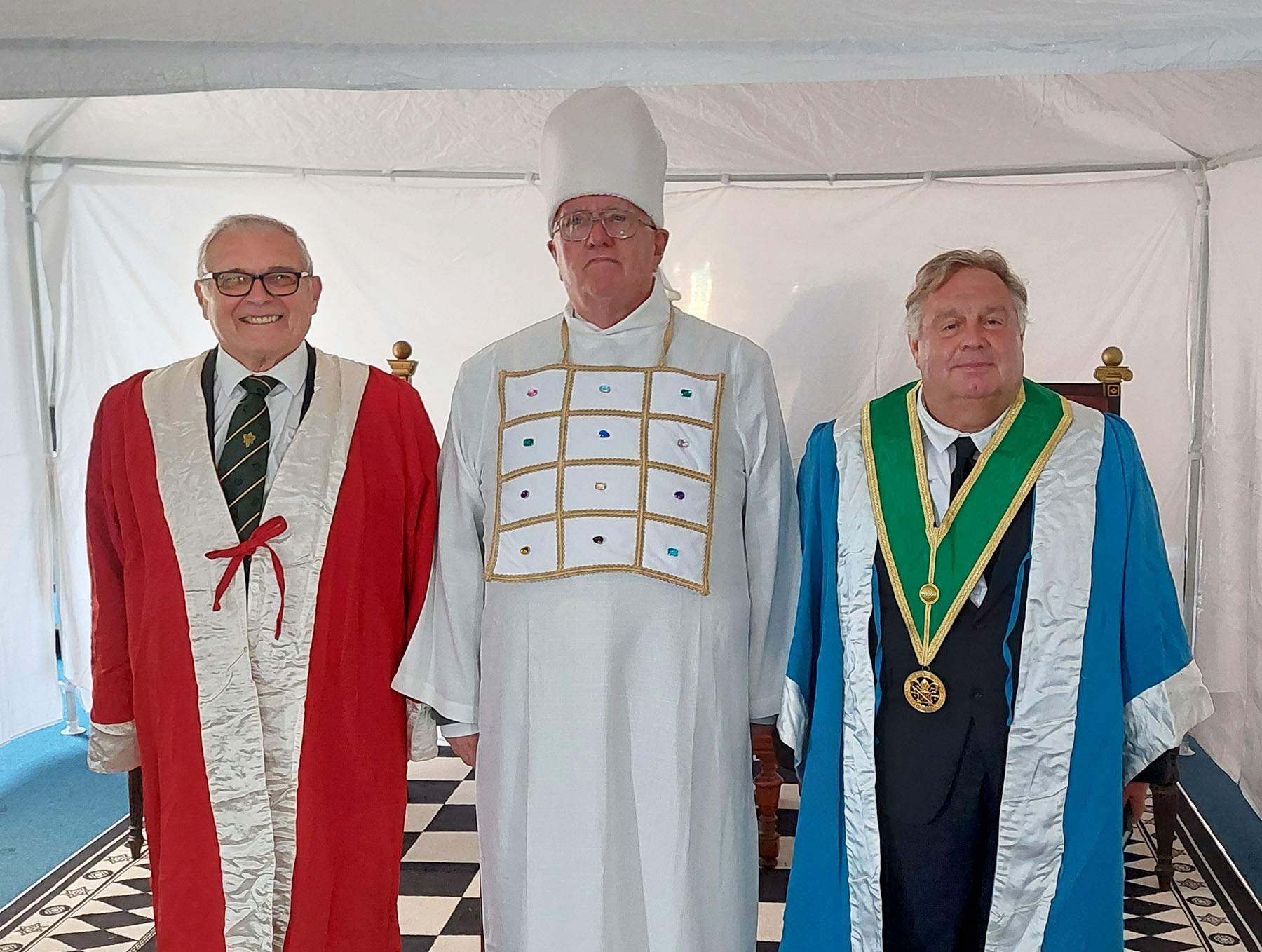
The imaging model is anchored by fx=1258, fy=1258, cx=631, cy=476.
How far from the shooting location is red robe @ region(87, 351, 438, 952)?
2.18 m

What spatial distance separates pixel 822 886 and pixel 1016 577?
0.61m

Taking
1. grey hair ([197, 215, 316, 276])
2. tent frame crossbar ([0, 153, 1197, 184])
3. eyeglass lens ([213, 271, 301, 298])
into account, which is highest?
tent frame crossbar ([0, 153, 1197, 184])

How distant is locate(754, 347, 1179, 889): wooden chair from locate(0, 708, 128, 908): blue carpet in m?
2.04

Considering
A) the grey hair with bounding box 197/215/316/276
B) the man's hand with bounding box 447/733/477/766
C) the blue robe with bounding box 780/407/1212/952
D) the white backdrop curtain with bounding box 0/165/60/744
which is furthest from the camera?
the white backdrop curtain with bounding box 0/165/60/744

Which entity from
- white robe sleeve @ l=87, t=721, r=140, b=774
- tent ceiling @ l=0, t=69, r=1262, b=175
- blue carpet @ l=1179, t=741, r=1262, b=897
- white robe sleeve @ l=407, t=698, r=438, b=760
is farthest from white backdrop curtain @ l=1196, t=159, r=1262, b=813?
white robe sleeve @ l=87, t=721, r=140, b=774

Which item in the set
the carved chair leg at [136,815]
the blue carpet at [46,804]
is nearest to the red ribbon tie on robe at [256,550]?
the carved chair leg at [136,815]

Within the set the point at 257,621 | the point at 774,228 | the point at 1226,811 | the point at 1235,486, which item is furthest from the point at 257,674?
the point at 1226,811

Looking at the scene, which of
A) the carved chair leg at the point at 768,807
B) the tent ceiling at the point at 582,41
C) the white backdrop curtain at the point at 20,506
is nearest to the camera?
the tent ceiling at the point at 582,41

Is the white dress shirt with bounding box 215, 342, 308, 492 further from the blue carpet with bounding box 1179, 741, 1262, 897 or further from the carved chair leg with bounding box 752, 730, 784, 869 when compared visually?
the blue carpet with bounding box 1179, 741, 1262, 897

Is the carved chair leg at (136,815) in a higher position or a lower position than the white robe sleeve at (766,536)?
lower

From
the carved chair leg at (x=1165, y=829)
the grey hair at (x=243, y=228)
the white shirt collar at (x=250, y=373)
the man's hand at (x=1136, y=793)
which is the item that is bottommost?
the carved chair leg at (x=1165, y=829)

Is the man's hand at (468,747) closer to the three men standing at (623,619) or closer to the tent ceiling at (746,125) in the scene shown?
the three men standing at (623,619)

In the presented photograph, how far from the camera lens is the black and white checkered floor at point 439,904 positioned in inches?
122

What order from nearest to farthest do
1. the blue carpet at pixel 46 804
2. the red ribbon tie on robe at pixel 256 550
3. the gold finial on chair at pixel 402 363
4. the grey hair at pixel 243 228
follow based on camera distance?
1. the red ribbon tie on robe at pixel 256 550
2. the grey hair at pixel 243 228
3. the blue carpet at pixel 46 804
4. the gold finial on chair at pixel 402 363
